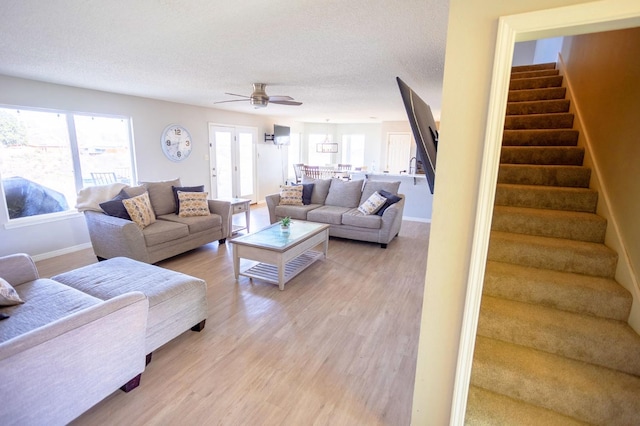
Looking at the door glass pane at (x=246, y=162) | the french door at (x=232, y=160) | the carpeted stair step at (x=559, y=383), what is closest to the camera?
Answer: the carpeted stair step at (x=559, y=383)

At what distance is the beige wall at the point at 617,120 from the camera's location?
175cm

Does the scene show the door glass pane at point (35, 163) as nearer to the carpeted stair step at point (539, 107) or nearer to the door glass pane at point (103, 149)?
the door glass pane at point (103, 149)

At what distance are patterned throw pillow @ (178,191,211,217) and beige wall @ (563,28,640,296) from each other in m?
4.34

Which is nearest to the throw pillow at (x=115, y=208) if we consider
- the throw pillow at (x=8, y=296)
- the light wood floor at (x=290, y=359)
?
the light wood floor at (x=290, y=359)

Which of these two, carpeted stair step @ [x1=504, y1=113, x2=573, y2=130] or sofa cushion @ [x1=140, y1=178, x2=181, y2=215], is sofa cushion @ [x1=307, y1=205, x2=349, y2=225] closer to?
sofa cushion @ [x1=140, y1=178, x2=181, y2=215]

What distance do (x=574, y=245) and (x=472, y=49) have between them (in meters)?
1.59

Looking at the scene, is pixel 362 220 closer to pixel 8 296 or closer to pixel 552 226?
pixel 552 226

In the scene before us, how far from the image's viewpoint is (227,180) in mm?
7098

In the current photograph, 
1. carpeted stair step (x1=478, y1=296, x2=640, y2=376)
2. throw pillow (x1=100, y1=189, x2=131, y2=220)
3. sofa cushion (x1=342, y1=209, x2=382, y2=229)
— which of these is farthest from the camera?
sofa cushion (x1=342, y1=209, x2=382, y2=229)

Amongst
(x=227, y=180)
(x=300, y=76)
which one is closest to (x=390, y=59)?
(x=300, y=76)

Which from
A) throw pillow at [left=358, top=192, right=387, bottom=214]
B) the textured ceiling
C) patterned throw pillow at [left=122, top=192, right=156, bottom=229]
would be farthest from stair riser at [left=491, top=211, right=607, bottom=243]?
patterned throw pillow at [left=122, top=192, right=156, bottom=229]

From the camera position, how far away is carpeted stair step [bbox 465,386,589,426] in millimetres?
1447

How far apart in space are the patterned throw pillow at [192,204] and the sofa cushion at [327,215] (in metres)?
1.60

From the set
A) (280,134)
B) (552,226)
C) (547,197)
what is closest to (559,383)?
(552,226)
